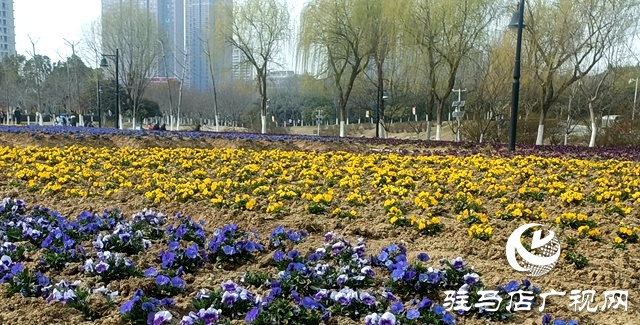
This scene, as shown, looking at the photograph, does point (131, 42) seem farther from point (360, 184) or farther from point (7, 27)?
point (7, 27)

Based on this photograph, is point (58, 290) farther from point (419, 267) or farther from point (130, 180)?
point (130, 180)

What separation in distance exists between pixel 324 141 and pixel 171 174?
868 cm

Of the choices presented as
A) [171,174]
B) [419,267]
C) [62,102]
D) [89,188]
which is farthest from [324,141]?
[62,102]

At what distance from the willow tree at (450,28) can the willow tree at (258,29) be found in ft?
29.3

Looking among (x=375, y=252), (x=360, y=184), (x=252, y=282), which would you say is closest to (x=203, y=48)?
(x=360, y=184)

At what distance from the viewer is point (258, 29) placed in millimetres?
28141

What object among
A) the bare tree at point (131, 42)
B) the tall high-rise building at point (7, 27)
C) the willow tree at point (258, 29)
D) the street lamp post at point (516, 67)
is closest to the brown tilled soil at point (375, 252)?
the street lamp post at point (516, 67)

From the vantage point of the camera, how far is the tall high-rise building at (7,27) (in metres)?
83.6

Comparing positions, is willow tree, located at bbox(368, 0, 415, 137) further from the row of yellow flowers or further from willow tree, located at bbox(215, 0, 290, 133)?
the row of yellow flowers

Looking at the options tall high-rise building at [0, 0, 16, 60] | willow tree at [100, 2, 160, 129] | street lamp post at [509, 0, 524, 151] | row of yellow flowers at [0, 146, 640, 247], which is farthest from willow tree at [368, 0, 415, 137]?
tall high-rise building at [0, 0, 16, 60]

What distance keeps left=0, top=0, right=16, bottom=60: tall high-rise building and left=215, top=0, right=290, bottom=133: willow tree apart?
71.1m

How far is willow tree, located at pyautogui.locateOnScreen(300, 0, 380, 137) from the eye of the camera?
23453mm

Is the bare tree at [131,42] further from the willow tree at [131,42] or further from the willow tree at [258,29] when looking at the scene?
the willow tree at [258,29]

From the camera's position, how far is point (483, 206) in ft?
17.3
